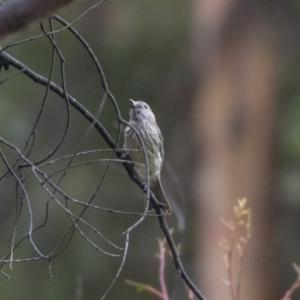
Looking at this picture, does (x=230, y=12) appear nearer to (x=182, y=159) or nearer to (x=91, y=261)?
(x=182, y=159)

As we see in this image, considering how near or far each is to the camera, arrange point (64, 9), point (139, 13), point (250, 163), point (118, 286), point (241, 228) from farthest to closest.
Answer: point (118, 286) < point (139, 13) < point (250, 163) < point (241, 228) < point (64, 9)

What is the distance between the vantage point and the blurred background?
8.53 meters

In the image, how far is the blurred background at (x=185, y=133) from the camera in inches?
336

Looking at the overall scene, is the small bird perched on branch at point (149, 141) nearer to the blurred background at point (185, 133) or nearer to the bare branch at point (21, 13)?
the blurred background at point (185, 133)

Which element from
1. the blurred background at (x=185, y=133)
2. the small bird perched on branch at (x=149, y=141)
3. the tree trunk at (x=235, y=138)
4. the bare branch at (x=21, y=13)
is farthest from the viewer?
the blurred background at (x=185, y=133)

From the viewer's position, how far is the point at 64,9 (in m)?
1.50

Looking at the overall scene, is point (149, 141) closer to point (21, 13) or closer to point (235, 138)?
point (235, 138)

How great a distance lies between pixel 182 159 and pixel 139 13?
2279 millimetres

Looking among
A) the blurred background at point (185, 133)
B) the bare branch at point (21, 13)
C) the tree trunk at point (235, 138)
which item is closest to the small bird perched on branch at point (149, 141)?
the blurred background at point (185, 133)

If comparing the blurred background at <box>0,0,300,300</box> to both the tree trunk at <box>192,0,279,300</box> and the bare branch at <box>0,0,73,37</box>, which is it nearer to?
the tree trunk at <box>192,0,279,300</box>

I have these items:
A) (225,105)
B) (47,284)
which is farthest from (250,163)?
(47,284)

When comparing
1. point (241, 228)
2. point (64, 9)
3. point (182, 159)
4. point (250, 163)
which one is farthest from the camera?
point (182, 159)

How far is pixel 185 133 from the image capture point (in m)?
10.2

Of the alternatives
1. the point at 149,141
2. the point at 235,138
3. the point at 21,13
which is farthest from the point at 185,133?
the point at 21,13
